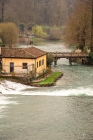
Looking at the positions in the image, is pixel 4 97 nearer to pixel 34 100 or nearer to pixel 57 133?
pixel 34 100

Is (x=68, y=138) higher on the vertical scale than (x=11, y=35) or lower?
lower

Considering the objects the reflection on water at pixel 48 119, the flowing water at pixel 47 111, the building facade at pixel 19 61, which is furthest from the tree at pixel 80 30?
the reflection on water at pixel 48 119

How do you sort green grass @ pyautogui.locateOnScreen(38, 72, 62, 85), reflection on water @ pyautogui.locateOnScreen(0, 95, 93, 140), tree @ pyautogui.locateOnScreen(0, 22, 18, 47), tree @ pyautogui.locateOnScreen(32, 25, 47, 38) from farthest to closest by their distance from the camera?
tree @ pyautogui.locateOnScreen(32, 25, 47, 38) → tree @ pyautogui.locateOnScreen(0, 22, 18, 47) → green grass @ pyautogui.locateOnScreen(38, 72, 62, 85) → reflection on water @ pyautogui.locateOnScreen(0, 95, 93, 140)

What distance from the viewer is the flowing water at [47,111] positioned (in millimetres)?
28203

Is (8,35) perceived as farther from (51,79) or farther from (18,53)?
(51,79)

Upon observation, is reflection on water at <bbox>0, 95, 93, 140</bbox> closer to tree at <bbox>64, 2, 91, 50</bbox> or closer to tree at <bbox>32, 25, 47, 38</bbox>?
tree at <bbox>64, 2, 91, 50</bbox>

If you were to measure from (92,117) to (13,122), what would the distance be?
21.1ft

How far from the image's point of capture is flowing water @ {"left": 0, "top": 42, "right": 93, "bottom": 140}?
1110 inches

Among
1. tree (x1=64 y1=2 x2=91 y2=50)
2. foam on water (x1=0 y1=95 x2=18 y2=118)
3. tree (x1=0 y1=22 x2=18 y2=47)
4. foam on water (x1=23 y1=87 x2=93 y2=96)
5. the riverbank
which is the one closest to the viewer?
foam on water (x1=0 y1=95 x2=18 y2=118)

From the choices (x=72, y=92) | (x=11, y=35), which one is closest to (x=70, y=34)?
(x=11, y=35)

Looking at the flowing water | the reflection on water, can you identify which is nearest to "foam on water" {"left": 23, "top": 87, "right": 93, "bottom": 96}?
the flowing water

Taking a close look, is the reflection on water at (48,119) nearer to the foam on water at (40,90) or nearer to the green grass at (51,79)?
the foam on water at (40,90)

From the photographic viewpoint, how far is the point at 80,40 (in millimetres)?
75812

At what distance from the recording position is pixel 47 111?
33.8 m
